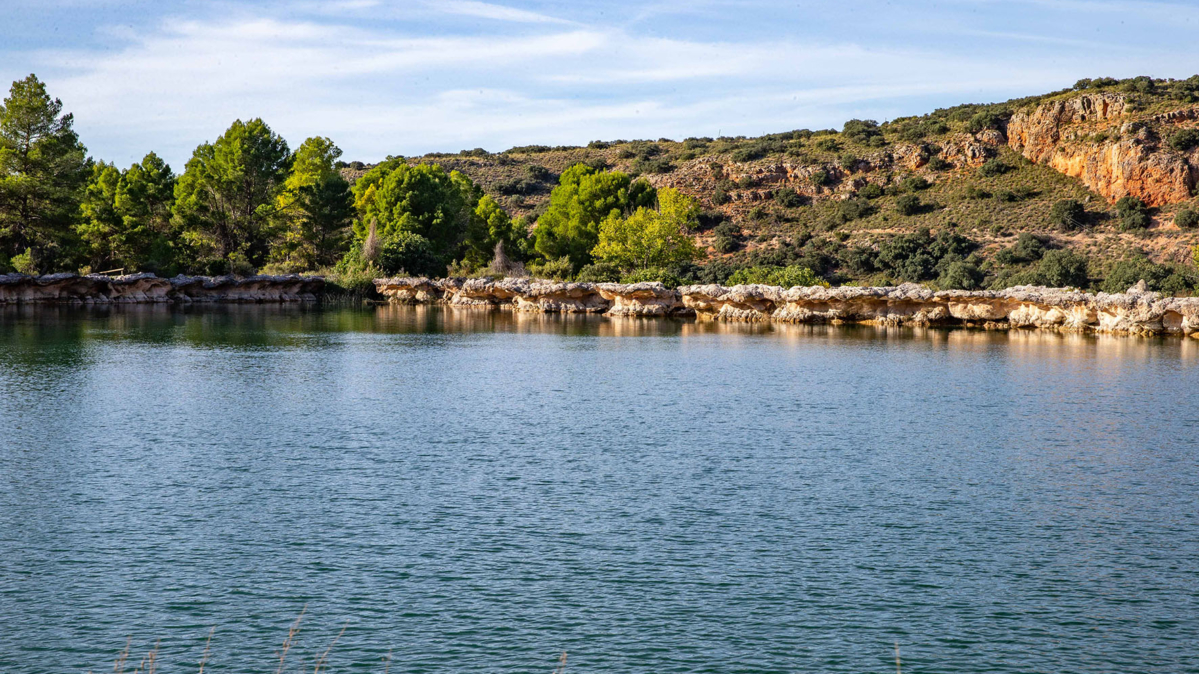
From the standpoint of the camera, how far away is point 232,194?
72.4 metres

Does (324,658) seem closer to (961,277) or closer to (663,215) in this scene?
(663,215)

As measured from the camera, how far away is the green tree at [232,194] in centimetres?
7075

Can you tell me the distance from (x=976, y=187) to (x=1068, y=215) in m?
9.68

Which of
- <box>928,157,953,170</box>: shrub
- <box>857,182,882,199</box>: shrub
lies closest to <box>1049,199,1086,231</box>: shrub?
<box>928,157,953,170</box>: shrub

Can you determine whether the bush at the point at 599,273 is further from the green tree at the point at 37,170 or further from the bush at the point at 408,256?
the green tree at the point at 37,170

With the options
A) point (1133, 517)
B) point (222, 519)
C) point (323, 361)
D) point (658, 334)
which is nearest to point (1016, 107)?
point (658, 334)

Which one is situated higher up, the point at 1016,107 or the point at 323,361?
the point at 1016,107

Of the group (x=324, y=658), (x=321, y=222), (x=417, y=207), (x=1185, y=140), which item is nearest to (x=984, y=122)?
(x=1185, y=140)

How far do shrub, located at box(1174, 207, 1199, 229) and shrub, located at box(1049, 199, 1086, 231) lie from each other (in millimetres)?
6354

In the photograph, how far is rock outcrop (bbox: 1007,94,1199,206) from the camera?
Result: 74.3 metres

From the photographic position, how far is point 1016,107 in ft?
294

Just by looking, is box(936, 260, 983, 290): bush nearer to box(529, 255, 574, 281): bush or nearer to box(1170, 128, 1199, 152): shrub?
box(1170, 128, 1199, 152): shrub

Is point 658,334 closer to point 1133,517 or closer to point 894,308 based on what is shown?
point 894,308

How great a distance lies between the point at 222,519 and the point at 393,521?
2224mm
